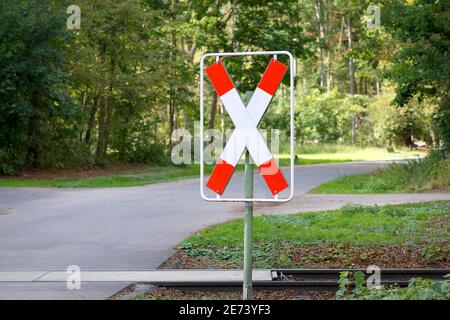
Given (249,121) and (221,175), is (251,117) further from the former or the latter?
(221,175)

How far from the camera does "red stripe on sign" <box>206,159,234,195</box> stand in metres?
6.80

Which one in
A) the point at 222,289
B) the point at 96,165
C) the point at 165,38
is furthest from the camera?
the point at 165,38

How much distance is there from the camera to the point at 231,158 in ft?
22.2

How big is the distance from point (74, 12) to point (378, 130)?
35.1 m

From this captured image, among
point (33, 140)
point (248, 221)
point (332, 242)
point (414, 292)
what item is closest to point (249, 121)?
point (248, 221)

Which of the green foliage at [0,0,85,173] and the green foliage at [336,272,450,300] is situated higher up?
the green foliage at [0,0,85,173]

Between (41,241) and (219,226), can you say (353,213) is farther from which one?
(41,241)

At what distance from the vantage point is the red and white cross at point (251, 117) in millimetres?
6676

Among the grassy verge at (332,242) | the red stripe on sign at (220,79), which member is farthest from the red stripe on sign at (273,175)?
the grassy verge at (332,242)

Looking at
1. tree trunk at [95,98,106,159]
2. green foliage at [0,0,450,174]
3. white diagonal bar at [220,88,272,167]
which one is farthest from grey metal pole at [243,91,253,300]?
tree trunk at [95,98,106,159]

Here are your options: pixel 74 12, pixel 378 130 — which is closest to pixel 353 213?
pixel 74 12

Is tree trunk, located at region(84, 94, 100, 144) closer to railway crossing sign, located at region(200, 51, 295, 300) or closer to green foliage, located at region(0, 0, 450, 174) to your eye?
green foliage, located at region(0, 0, 450, 174)

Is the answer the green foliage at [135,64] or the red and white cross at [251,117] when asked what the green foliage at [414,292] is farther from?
the green foliage at [135,64]

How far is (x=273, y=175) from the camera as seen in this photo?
267 inches
